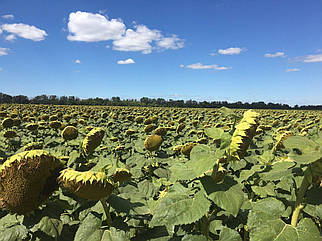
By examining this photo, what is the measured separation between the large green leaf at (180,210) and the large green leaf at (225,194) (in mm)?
65

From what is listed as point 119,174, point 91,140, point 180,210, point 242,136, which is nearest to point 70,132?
point 91,140

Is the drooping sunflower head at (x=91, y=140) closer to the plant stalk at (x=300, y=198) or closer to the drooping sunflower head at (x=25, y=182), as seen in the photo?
the drooping sunflower head at (x=25, y=182)

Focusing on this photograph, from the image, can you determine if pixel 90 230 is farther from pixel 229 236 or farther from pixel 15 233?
pixel 229 236

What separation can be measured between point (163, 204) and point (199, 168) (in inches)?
11.7

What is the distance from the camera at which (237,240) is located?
41.9 inches

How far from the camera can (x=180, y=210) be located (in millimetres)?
1056

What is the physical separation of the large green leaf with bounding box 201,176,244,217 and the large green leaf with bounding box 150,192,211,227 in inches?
2.6

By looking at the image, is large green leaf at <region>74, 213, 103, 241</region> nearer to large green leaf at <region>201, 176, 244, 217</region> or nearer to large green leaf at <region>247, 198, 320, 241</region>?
large green leaf at <region>201, 176, 244, 217</region>

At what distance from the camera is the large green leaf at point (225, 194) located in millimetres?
938

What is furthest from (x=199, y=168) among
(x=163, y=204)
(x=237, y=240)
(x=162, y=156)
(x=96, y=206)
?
(x=162, y=156)

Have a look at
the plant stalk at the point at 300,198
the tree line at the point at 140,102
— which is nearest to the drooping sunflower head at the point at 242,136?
the plant stalk at the point at 300,198

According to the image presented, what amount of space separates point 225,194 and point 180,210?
8.2 inches

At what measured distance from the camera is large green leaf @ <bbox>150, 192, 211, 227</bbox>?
1008 mm

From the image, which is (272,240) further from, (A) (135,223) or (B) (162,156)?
(B) (162,156)
